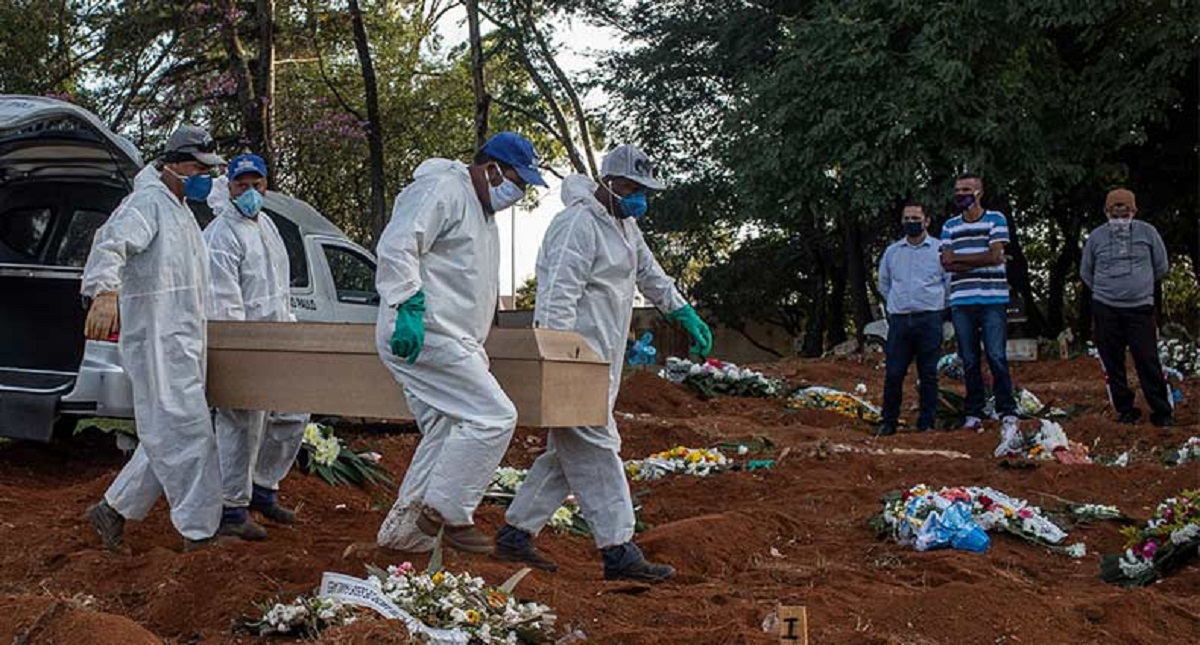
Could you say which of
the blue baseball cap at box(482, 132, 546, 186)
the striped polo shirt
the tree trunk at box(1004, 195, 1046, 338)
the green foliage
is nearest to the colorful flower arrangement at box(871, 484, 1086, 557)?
the blue baseball cap at box(482, 132, 546, 186)

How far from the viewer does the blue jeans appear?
10797 mm

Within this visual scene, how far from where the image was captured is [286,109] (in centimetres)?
2639

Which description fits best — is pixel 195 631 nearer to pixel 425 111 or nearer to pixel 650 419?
pixel 650 419

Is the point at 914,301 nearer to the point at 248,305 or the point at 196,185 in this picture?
the point at 248,305

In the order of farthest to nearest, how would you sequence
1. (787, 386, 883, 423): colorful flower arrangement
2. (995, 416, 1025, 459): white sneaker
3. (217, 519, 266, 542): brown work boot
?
(787, 386, 883, 423): colorful flower arrangement, (995, 416, 1025, 459): white sneaker, (217, 519, 266, 542): brown work boot

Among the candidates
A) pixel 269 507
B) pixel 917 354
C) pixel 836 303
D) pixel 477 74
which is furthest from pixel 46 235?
pixel 836 303

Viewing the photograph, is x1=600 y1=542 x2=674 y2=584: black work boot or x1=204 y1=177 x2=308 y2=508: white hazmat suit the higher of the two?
x1=204 y1=177 x2=308 y2=508: white hazmat suit

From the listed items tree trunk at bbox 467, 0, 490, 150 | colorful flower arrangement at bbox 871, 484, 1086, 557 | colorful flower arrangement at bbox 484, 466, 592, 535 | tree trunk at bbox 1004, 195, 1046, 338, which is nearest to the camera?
colorful flower arrangement at bbox 871, 484, 1086, 557

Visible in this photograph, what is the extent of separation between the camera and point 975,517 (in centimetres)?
725

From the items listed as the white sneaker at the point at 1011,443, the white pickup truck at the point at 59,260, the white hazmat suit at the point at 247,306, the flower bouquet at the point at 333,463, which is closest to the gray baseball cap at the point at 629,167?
the white hazmat suit at the point at 247,306

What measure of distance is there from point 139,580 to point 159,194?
1.78 metres

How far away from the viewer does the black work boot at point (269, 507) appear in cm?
757

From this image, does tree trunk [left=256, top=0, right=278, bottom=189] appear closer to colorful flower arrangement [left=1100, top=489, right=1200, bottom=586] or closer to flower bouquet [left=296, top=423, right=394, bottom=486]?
flower bouquet [left=296, top=423, right=394, bottom=486]

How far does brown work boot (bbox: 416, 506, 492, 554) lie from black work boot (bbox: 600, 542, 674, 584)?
57cm
